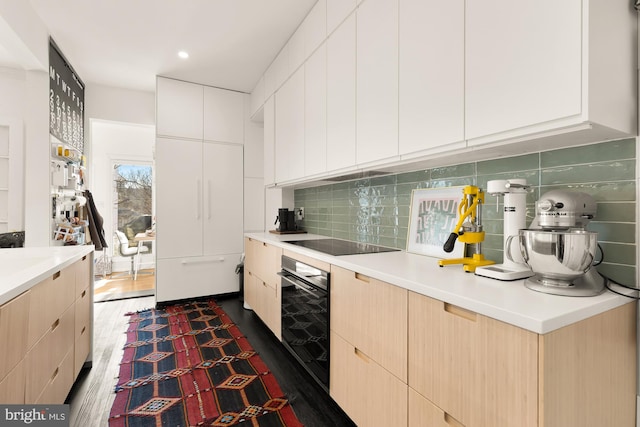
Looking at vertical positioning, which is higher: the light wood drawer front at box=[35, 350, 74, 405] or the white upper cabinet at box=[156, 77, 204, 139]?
the white upper cabinet at box=[156, 77, 204, 139]

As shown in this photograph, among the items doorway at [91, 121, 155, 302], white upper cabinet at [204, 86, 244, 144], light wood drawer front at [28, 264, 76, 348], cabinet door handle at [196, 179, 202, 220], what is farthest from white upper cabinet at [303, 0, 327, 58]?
doorway at [91, 121, 155, 302]

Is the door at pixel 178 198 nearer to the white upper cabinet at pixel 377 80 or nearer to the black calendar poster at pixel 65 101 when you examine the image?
the black calendar poster at pixel 65 101

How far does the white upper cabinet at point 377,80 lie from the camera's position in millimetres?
1631

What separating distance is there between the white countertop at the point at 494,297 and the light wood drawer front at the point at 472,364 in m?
0.04

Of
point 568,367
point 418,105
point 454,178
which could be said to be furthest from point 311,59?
point 568,367

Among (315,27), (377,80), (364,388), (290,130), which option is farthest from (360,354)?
(315,27)

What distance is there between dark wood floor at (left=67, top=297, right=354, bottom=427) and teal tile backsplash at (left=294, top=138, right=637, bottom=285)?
1079 mm

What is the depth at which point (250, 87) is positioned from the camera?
4031 mm

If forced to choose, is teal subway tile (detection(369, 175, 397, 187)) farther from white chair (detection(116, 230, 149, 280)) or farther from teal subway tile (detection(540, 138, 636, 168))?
white chair (detection(116, 230, 149, 280))

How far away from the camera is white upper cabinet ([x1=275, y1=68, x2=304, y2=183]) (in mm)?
2713

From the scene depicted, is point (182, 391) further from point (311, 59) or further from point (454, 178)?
point (311, 59)

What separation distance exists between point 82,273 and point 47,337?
0.73m

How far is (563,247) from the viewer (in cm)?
94

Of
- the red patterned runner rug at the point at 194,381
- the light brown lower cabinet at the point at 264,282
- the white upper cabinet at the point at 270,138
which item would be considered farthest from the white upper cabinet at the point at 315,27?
the red patterned runner rug at the point at 194,381
